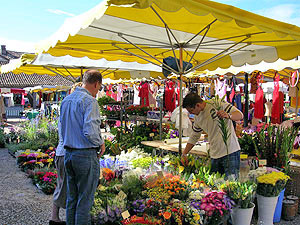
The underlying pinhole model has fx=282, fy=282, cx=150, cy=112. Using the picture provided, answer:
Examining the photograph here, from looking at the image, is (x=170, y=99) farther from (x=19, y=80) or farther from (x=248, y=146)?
(x=19, y=80)

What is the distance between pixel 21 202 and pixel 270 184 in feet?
12.6

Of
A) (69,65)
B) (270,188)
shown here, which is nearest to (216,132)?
(270,188)

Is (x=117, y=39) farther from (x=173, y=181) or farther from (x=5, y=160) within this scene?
(x=5, y=160)

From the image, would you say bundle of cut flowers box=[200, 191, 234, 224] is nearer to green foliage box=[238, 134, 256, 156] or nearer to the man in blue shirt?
the man in blue shirt

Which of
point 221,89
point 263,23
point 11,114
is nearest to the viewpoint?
point 263,23

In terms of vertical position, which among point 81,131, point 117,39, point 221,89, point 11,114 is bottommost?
point 11,114

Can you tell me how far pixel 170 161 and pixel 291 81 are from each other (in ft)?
19.4

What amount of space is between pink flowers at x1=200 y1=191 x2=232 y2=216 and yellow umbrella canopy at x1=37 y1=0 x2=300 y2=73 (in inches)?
64.3

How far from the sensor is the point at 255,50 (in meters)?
4.72

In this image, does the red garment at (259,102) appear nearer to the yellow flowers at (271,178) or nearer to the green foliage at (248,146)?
the green foliage at (248,146)

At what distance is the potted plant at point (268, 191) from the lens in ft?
11.0

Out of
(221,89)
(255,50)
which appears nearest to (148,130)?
(255,50)

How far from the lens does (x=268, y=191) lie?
11.1 ft

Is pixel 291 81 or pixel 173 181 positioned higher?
pixel 291 81
